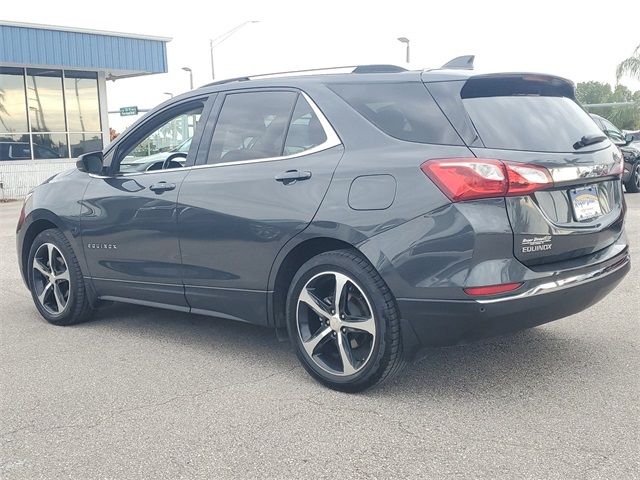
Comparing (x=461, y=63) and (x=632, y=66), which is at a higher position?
(x=632, y=66)

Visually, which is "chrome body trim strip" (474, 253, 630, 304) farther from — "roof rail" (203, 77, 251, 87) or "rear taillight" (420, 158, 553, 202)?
"roof rail" (203, 77, 251, 87)

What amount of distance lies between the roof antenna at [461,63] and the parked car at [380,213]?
36 centimetres

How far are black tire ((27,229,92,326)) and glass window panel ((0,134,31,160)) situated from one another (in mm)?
17799

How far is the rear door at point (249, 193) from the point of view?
4090mm

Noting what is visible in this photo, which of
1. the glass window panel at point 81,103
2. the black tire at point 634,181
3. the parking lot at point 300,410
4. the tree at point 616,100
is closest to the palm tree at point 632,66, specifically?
the tree at point 616,100

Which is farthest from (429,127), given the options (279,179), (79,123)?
(79,123)

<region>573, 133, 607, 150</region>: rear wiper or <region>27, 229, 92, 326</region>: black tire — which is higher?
<region>573, 133, 607, 150</region>: rear wiper

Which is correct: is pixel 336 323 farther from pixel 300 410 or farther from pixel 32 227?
pixel 32 227

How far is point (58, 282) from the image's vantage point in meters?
5.68

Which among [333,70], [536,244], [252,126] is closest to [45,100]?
[252,126]

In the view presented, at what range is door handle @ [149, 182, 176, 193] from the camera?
475 centimetres

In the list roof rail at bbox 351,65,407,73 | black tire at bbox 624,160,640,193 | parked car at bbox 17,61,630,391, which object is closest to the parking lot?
parked car at bbox 17,61,630,391

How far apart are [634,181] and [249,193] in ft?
47.2

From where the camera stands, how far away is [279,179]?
4.17 meters
